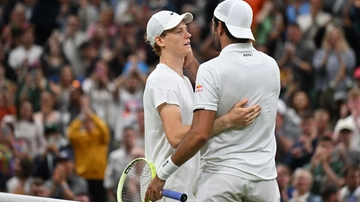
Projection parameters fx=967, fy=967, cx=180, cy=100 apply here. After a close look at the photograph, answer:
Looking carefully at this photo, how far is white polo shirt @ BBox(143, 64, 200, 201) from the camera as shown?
22.5 feet

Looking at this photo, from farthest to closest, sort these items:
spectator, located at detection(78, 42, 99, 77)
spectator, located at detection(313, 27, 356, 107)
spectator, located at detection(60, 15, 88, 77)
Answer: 1. spectator, located at detection(60, 15, 88, 77)
2. spectator, located at detection(78, 42, 99, 77)
3. spectator, located at detection(313, 27, 356, 107)

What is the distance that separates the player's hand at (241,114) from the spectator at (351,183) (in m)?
5.47

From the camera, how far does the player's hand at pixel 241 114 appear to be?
21.1ft

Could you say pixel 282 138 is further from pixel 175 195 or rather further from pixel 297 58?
pixel 175 195

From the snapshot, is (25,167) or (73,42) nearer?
(25,167)

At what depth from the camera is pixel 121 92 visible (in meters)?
16.1

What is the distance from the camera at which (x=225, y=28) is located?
21.7 feet

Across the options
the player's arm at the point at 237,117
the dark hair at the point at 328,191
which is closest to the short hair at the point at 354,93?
the dark hair at the point at 328,191

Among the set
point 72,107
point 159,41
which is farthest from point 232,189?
point 72,107

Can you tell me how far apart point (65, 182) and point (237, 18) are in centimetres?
776

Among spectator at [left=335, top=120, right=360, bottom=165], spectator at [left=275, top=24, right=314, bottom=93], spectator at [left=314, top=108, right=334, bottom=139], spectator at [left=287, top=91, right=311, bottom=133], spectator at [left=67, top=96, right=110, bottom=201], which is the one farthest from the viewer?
spectator at [left=275, top=24, right=314, bottom=93]

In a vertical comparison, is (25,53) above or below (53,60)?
below

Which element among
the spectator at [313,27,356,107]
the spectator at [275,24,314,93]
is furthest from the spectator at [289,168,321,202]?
the spectator at [275,24,314,93]

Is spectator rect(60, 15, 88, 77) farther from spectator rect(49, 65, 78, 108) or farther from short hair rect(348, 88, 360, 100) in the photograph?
short hair rect(348, 88, 360, 100)
